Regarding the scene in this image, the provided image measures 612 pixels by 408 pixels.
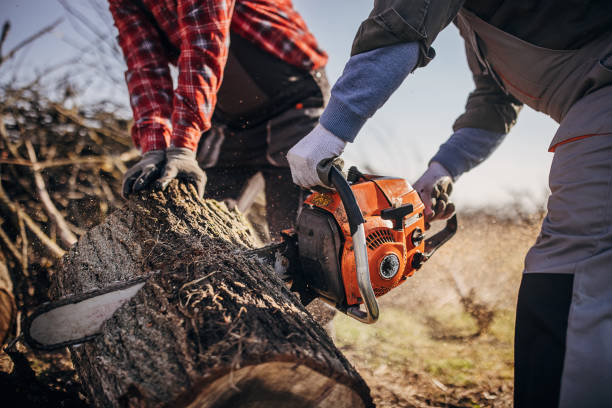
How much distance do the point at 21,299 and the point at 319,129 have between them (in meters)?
3.25

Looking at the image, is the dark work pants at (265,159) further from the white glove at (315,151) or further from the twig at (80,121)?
the twig at (80,121)

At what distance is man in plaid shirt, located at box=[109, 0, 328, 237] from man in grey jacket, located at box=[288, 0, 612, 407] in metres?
0.79

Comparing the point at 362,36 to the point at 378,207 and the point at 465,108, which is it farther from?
the point at 465,108

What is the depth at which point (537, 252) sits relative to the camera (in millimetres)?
1090

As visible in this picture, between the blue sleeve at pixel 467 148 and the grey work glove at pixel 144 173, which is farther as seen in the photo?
the blue sleeve at pixel 467 148

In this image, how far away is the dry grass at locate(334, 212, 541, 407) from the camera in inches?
93.4

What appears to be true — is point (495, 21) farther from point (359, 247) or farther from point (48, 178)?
point (48, 178)

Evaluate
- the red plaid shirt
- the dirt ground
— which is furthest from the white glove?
the dirt ground

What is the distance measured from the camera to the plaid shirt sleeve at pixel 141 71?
6.39ft

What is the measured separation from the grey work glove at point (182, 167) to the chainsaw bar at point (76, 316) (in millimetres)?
629

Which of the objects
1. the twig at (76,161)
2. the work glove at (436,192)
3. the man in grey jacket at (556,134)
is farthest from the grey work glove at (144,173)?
the twig at (76,161)

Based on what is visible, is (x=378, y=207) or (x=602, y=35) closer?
(x=602, y=35)

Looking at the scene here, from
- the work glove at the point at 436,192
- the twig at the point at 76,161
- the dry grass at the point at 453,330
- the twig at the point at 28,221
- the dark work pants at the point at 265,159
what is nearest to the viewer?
the work glove at the point at 436,192

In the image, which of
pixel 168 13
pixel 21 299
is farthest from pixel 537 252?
pixel 21 299
